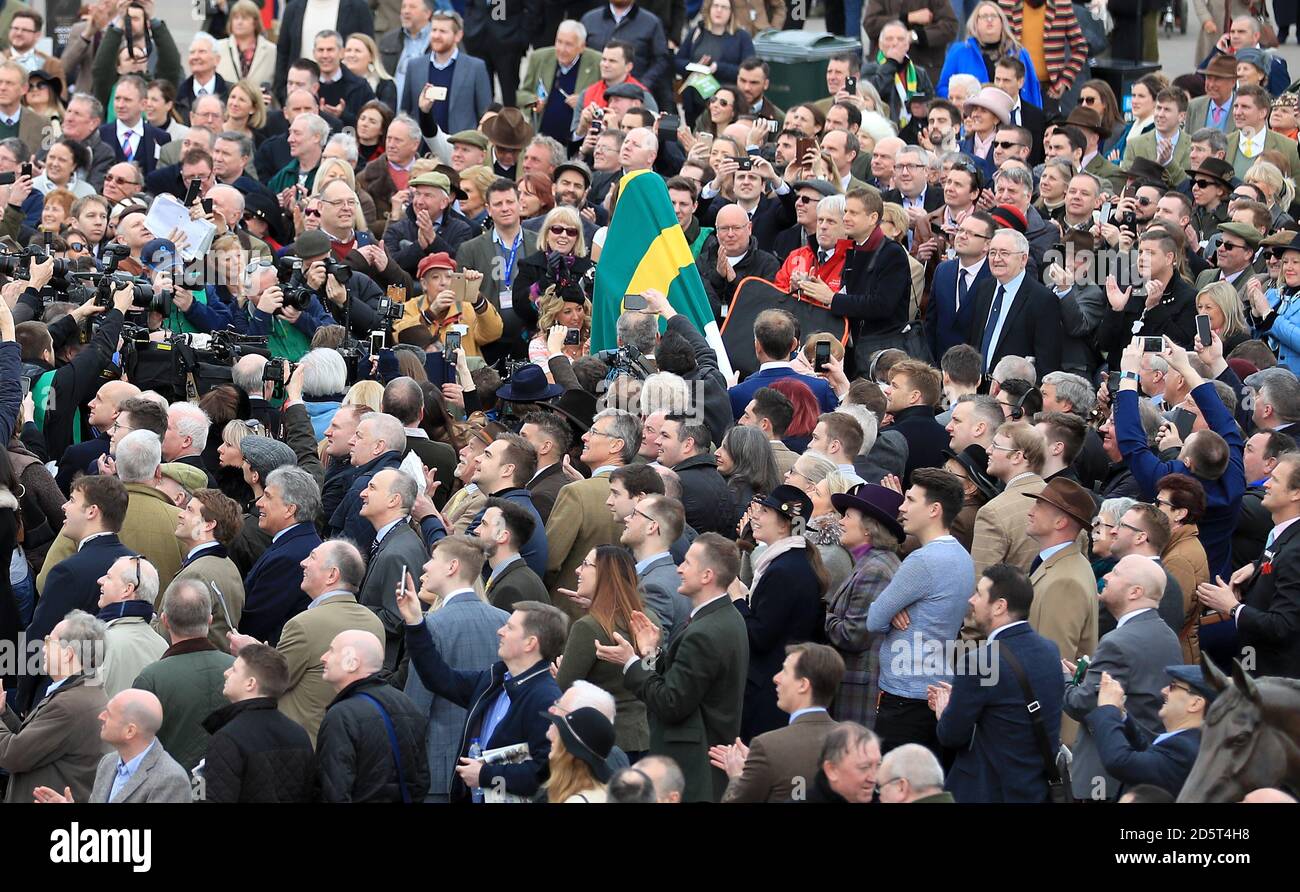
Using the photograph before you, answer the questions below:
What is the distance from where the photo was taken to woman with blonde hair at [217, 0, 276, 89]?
698 inches

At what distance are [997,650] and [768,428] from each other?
247 centimetres

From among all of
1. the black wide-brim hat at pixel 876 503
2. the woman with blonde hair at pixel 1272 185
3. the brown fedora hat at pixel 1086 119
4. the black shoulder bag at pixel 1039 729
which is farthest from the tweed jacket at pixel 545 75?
the black shoulder bag at pixel 1039 729

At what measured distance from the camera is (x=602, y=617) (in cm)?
750

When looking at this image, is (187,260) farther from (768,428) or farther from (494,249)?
(768,428)

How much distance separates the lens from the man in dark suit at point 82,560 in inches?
324

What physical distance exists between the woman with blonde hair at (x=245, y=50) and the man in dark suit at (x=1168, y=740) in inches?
490

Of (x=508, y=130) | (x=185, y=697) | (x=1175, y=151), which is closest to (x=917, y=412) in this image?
(x=185, y=697)

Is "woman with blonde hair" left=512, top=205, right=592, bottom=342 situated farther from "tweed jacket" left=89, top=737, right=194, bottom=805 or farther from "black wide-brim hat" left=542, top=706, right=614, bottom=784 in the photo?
"black wide-brim hat" left=542, top=706, right=614, bottom=784

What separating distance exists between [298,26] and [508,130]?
344 cm

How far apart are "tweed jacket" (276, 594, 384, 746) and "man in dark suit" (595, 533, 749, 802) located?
105 centimetres

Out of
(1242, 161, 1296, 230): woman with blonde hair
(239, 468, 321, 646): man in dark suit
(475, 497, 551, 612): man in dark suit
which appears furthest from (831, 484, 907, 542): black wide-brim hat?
(1242, 161, 1296, 230): woman with blonde hair

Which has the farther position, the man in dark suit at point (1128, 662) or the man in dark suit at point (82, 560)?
the man in dark suit at point (82, 560)

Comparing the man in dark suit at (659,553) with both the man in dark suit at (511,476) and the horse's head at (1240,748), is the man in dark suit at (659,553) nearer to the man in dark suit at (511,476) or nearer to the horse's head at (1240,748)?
the man in dark suit at (511,476)
